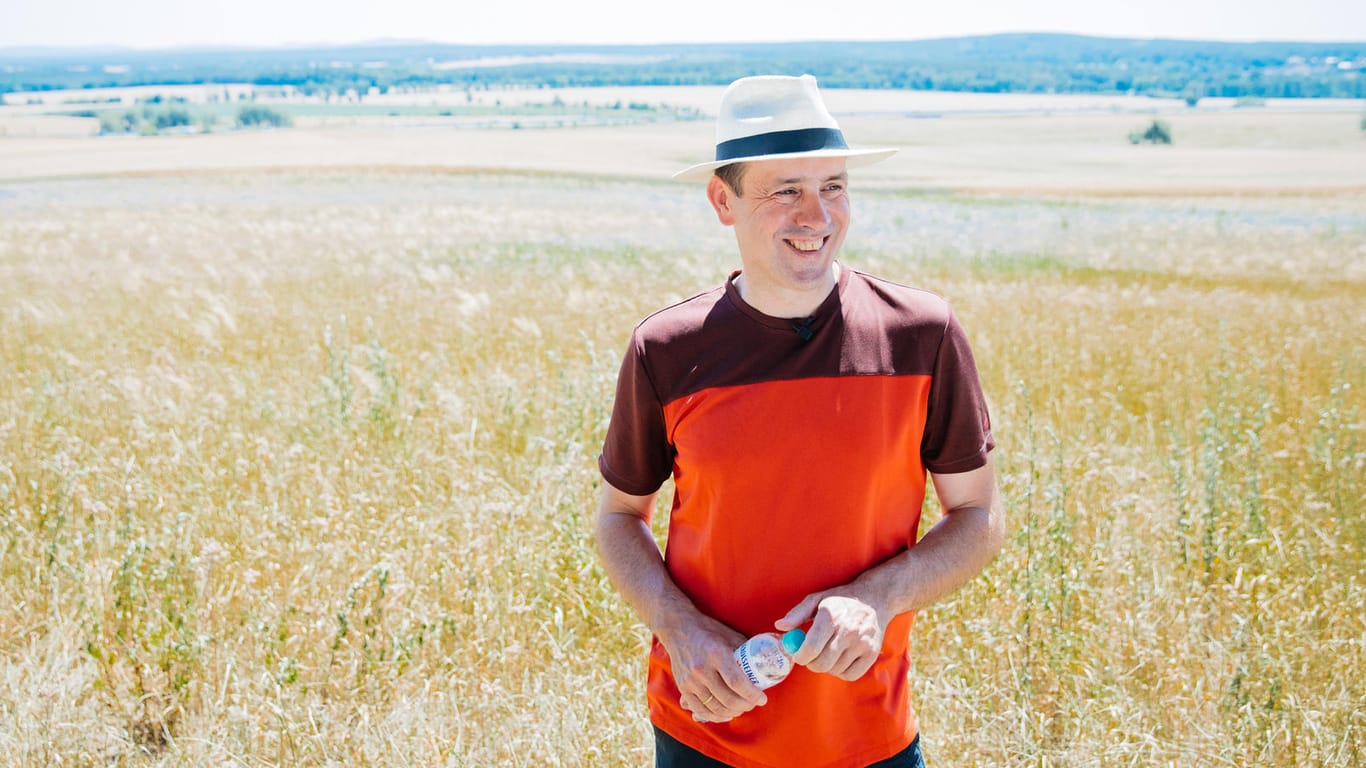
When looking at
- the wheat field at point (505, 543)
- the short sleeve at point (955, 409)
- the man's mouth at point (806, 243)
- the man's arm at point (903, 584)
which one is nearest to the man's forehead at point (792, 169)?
the man's mouth at point (806, 243)

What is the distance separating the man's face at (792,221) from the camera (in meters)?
1.84

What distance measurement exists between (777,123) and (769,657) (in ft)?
3.13

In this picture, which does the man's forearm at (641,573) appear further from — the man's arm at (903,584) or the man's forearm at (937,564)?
the man's forearm at (937,564)

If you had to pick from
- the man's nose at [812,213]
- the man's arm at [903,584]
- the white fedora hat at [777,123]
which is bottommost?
the man's arm at [903,584]

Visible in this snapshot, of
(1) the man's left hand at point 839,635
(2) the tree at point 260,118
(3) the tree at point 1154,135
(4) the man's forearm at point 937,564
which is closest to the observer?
(1) the man's left hand at point 839,635

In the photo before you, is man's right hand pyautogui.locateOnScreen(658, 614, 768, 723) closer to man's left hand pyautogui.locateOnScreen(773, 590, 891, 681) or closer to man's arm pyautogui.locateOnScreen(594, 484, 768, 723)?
man's arm pyautogui.locateOnScreen(594, 484, 768, 723)

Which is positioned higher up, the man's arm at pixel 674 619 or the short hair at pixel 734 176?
the short hair at pixel 734 176

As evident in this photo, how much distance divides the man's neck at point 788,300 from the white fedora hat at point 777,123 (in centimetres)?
24

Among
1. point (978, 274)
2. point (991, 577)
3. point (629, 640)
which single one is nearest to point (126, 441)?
point (629, 640)

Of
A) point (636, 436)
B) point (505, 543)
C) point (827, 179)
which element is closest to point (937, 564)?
point (636, 436)

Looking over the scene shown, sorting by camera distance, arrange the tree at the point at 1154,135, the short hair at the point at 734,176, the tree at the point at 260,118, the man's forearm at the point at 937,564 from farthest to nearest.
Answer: the tree at the point at 260,118 → the tree at the point at 1154,135 → the short hair at the point at 734,176 → the man's forearm at the point at 937,564

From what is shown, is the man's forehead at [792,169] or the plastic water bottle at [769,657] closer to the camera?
the plastic water bottle at [769,657]

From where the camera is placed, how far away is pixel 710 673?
175cm

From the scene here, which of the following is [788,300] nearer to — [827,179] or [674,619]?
[827,179]
